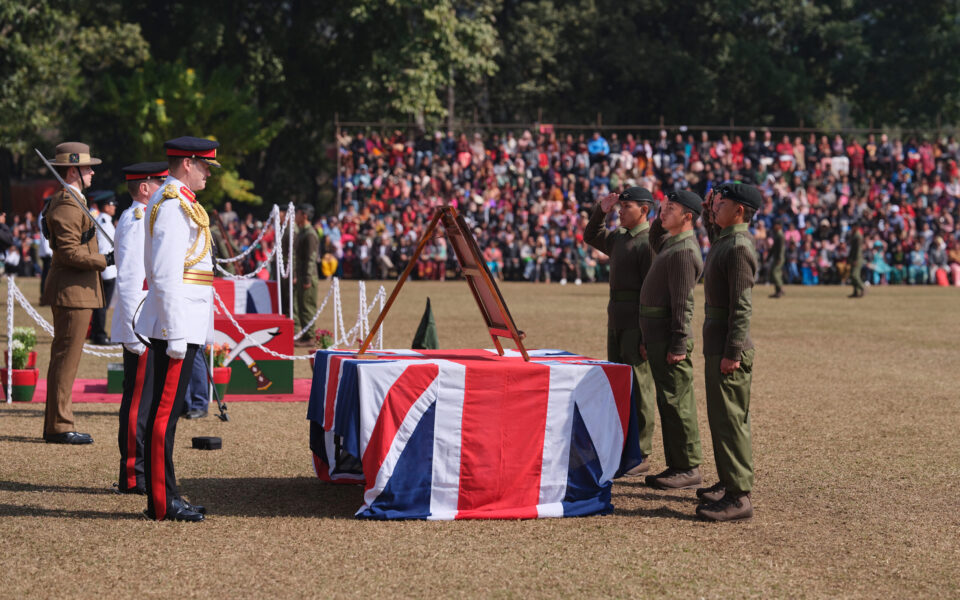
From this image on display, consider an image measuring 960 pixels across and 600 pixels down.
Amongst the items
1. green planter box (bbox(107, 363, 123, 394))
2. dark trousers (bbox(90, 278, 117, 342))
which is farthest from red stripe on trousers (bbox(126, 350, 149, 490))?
dark trousers (bbox(90, 278, 117, 342))

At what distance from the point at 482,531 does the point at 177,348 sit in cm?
193

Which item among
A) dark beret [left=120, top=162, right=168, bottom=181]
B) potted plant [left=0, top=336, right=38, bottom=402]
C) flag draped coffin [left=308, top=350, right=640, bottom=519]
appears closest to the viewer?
flag draped coffin [left=308, top=350, right=640, bottom=519]

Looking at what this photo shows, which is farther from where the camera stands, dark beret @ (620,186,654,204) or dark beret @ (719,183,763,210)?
dark beret @ (620,186,654,204)

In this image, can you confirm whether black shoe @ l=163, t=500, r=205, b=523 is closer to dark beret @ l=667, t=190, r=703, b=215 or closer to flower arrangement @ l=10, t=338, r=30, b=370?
dark beret @ l=667, t=190, r=703, b=215

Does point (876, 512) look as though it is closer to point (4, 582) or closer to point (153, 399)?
point (153, 399)

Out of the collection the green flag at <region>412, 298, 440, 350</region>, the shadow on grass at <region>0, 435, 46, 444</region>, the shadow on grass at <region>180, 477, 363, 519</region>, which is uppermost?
the green flag at <region>412, 298, 440, 350</region>

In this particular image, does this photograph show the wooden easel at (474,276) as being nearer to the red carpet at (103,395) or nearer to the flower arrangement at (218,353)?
the flower arrangement at (218,353)


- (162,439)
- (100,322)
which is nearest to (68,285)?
(162,439)

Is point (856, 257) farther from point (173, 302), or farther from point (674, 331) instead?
point (173, 302)

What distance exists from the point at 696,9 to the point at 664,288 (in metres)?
46.2

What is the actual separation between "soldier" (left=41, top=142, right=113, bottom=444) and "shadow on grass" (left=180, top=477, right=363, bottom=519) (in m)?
1.69

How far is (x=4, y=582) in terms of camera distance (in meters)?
5.16

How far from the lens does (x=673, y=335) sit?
24.0 feet

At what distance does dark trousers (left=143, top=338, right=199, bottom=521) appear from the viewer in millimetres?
6352
